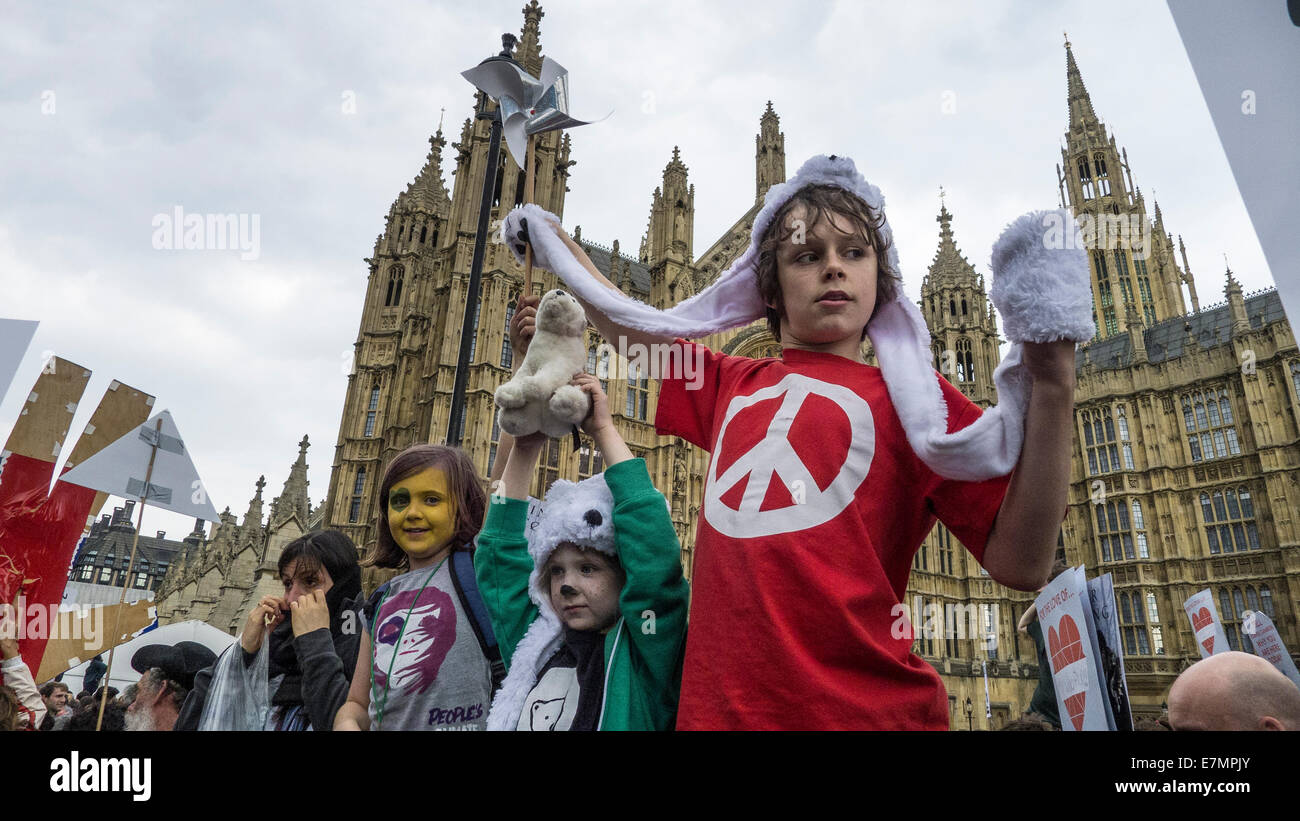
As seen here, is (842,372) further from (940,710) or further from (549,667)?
(549,667)

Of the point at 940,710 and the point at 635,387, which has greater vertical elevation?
the point at 635,387

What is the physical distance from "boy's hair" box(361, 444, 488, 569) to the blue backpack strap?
22 cm

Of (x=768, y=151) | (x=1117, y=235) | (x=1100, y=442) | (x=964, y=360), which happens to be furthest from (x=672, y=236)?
(x=1117, y=235)

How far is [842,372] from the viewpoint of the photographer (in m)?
1.98

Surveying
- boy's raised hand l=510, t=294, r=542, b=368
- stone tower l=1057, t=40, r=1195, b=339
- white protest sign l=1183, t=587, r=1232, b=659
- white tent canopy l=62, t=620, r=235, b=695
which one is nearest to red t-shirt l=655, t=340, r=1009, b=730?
boy's raised hand l=510, t=294, r=542, b=368

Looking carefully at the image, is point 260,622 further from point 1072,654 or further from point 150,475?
point 1072,654

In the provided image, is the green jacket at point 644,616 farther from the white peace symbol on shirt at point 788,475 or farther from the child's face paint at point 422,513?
the child's face paint at point 422,513

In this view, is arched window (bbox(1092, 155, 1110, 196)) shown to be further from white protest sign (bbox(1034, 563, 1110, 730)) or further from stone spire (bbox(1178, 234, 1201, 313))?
white protest sign (bbox(1034, 563, 1110, 730))

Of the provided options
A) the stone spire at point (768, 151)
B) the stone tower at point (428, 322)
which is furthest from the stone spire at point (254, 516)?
the stone spire at point (768, 151)

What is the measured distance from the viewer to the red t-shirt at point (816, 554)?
1528 mm

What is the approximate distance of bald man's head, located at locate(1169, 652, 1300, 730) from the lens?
219cm

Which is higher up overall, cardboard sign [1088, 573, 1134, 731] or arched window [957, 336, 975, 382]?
arched window [957, 336, 975, 382]

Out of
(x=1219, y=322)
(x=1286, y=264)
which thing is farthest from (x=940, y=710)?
(x=1219, y=322)

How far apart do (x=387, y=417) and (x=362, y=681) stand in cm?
2178
